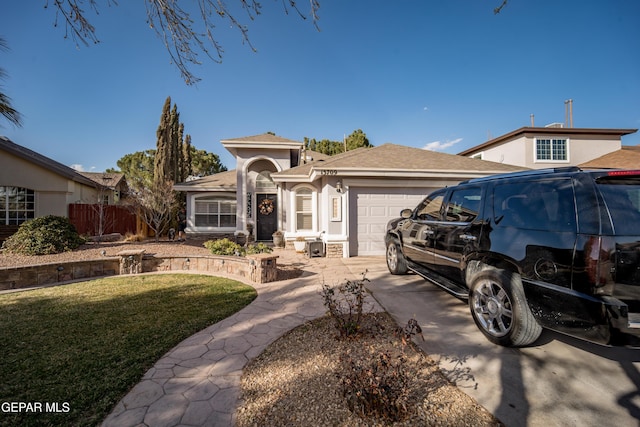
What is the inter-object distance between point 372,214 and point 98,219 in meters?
14.8

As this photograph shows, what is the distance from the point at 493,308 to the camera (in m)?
3.13

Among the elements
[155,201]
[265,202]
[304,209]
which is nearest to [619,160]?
[304,209]

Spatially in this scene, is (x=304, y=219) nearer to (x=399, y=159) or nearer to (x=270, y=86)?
(x=399, y=159)

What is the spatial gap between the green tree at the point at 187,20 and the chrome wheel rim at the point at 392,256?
491 centimetres

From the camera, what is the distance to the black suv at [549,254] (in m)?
2.07

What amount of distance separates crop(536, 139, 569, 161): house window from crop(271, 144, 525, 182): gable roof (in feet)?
30.2

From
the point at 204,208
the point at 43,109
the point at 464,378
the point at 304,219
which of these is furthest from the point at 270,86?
the point at 464,378

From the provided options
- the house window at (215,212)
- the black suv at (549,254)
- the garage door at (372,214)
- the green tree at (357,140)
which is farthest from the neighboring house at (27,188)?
the green tree at (357,140)

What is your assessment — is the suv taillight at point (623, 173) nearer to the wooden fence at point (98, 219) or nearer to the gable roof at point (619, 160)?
the wooden fence at point (98, 219)

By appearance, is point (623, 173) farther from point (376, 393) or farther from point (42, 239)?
point (42, 239)

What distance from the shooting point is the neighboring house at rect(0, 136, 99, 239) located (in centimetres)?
1191

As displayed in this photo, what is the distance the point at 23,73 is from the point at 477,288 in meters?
9.19

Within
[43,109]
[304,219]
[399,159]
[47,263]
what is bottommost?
[47,263]

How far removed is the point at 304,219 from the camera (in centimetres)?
1102
